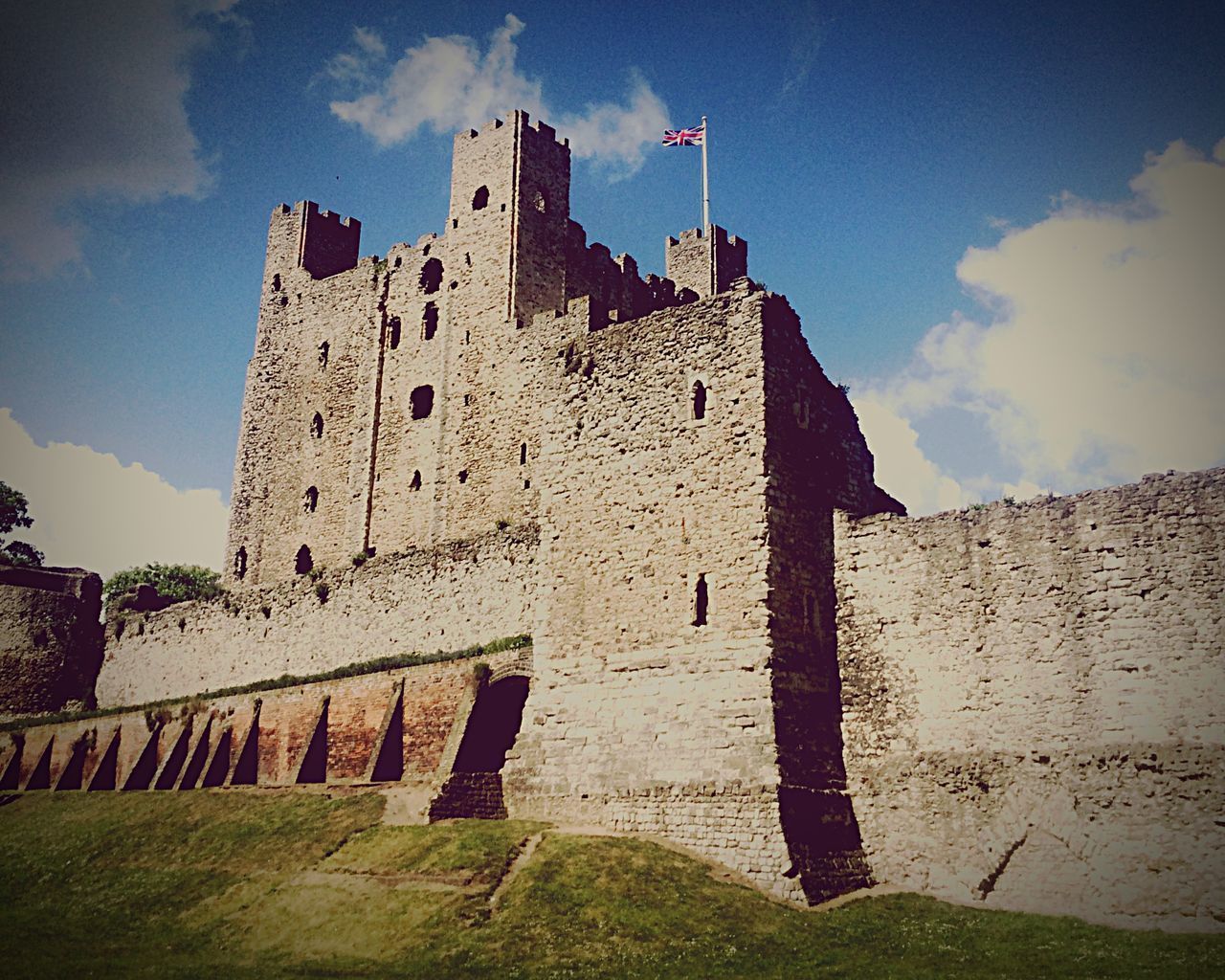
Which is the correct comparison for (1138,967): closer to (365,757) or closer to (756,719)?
(756,719)

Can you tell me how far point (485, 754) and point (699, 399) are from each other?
8517mm

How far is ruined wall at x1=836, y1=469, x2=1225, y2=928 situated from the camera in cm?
1745

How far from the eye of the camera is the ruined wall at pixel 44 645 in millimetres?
45562

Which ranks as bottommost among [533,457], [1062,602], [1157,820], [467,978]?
[467,978]

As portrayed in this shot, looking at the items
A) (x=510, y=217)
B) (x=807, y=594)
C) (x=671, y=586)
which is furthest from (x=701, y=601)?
(x=510, y=217)

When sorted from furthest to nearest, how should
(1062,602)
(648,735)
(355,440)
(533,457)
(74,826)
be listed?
(355,440) → (533,457) → (74,826) → (648,735) → (1062,602)

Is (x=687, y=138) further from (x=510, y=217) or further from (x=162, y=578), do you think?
(x=162, y=578)

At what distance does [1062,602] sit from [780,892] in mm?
6414

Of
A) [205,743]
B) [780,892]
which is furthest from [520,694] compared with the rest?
[205,743]

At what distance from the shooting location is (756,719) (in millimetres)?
20016

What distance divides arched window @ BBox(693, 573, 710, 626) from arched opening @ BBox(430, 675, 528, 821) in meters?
4.83

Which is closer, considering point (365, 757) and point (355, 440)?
point (365, 757)

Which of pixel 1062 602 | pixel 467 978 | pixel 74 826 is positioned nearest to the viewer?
pixel 467 978

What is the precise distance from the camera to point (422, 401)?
42188 millimetres
